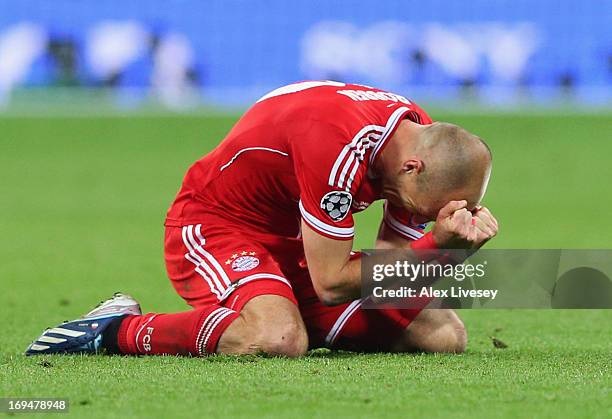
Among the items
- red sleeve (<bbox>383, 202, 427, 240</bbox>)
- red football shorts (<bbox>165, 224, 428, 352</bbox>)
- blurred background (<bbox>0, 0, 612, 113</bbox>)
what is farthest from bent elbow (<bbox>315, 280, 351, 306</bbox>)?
blurred background (<bbox>0, 0, 612, 113</bbox>)

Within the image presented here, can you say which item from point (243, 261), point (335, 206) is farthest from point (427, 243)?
point (243, 261)

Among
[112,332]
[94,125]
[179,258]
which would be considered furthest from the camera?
[94,125]

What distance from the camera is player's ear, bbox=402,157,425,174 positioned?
183 inches

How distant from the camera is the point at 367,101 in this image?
491 centimetres

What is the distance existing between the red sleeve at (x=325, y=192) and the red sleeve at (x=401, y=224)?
27.1 inches

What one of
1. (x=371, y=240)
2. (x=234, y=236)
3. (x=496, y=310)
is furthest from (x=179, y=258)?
(x=371, y=240)

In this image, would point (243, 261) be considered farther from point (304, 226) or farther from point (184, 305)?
point (184, 305)

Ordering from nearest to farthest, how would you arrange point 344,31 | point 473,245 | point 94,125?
1. point 473,245
2. point 344,31
3. point 94,125

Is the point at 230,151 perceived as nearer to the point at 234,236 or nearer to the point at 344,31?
the point at 234,236

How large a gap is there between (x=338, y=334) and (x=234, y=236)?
64cm

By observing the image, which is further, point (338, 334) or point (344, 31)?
point (344, 31)

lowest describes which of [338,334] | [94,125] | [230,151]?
[94,125]

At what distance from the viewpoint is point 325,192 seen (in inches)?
182

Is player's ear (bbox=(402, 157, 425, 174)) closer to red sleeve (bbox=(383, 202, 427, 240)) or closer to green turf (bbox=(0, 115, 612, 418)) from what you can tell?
red sleeve (bbox=(383, 202, 427, 240))
